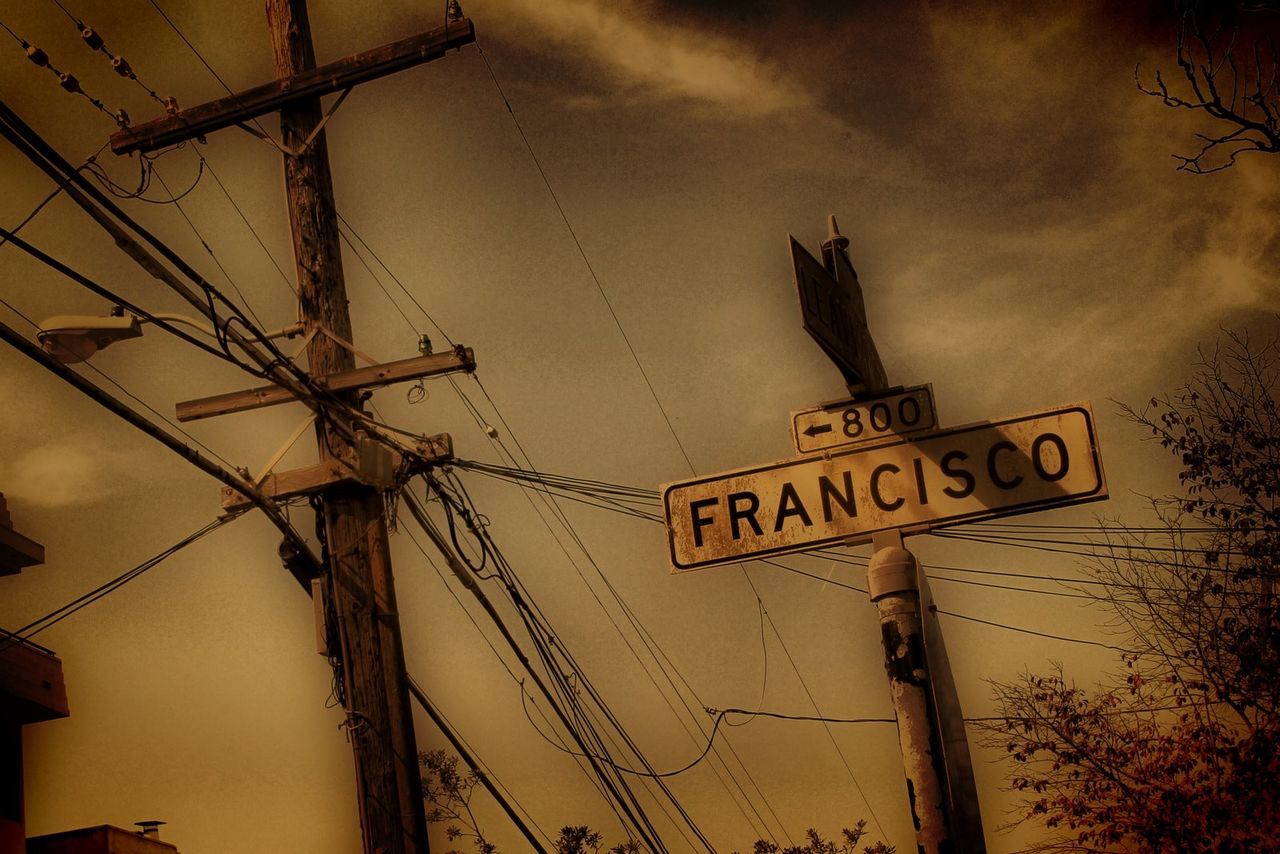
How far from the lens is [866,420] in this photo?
197 inches

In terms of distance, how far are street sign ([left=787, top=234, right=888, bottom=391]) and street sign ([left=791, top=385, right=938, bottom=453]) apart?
0.10 m

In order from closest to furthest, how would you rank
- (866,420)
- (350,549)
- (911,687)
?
(911,687) < (866,420) < (350,549)

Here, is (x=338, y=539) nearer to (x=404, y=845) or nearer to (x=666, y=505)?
(x=404, y=845)

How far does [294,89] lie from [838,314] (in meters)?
7.25

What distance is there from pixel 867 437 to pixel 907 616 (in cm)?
86

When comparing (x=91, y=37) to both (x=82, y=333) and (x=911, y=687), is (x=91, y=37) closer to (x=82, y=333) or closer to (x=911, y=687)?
(x=82, y=333)

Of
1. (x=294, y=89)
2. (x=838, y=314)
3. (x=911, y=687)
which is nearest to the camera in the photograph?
(x=911, y=687)

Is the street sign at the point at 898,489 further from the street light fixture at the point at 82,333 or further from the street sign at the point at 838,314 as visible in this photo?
the street light fixture at the point at 82,333

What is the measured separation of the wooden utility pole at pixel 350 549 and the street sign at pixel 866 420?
5664 mm

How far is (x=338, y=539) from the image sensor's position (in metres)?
9.95

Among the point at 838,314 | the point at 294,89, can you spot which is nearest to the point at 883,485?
the point at 838,314

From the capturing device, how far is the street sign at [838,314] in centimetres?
446

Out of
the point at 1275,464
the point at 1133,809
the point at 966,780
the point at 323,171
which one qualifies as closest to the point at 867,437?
the point at 966,780

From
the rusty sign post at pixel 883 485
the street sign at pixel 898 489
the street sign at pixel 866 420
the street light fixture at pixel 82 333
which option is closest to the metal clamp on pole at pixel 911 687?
the rusty sign post at pixel 883 485
